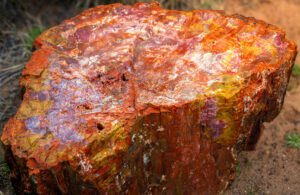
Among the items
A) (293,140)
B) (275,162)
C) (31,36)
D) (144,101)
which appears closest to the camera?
A: (144,101)

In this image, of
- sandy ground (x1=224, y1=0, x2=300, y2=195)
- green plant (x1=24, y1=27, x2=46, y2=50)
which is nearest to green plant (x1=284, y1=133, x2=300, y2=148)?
sandy ground (x1=224, y1=0, x2=300, y2=195)

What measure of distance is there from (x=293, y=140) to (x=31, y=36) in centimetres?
307

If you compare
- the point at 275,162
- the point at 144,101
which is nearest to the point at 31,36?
the point at 144,101

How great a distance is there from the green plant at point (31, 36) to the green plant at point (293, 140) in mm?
2856

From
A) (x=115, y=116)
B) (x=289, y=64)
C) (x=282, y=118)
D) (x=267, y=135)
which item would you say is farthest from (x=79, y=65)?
(x=282, y=118)

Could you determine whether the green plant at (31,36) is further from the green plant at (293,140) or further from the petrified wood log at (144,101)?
the green plant at (293,140)

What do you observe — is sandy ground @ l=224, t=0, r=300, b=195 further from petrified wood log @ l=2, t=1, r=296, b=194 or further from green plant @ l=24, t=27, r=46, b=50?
green plant @ l=24, t=27, r=46, b=50

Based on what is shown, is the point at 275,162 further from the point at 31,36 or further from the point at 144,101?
the point at 31,36

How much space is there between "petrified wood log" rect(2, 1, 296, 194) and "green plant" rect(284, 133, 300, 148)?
2.15 ft

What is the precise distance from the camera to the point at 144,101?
1.81 metres

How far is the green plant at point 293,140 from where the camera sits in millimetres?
2855

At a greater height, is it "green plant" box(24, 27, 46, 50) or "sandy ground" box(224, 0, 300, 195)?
"green plant" box(24, 27, 46, 50)

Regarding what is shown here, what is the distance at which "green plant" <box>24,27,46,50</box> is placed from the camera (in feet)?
12.2

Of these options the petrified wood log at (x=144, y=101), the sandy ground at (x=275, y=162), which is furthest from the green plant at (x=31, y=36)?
the sandy ground at (x=275, y=162)
